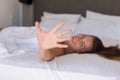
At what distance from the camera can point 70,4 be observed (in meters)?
3.85

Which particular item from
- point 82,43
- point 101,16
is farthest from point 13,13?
point 82,43

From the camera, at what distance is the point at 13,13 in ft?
14.2

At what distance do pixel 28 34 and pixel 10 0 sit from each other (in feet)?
5.60

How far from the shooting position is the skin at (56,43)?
1.59 metres

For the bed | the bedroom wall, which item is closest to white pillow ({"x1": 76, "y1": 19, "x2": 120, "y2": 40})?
the bed

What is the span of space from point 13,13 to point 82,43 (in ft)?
8.39

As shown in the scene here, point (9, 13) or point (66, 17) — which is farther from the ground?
point (66, 17)

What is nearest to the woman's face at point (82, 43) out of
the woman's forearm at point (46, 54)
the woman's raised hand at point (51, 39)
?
the woman's forearm at point (46, 54)

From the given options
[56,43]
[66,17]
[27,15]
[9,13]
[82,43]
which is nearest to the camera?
[56,43]

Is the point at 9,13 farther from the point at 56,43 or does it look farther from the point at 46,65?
the point at 56,43

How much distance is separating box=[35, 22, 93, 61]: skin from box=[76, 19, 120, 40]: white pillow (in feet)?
3.69

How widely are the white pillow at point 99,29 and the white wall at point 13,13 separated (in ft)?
4.24

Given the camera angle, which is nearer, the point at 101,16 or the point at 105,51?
the point at 105,51

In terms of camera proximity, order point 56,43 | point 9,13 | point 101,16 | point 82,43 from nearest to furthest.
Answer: point 56,43 → point 82,43 → point 101,16 → point 9,13
